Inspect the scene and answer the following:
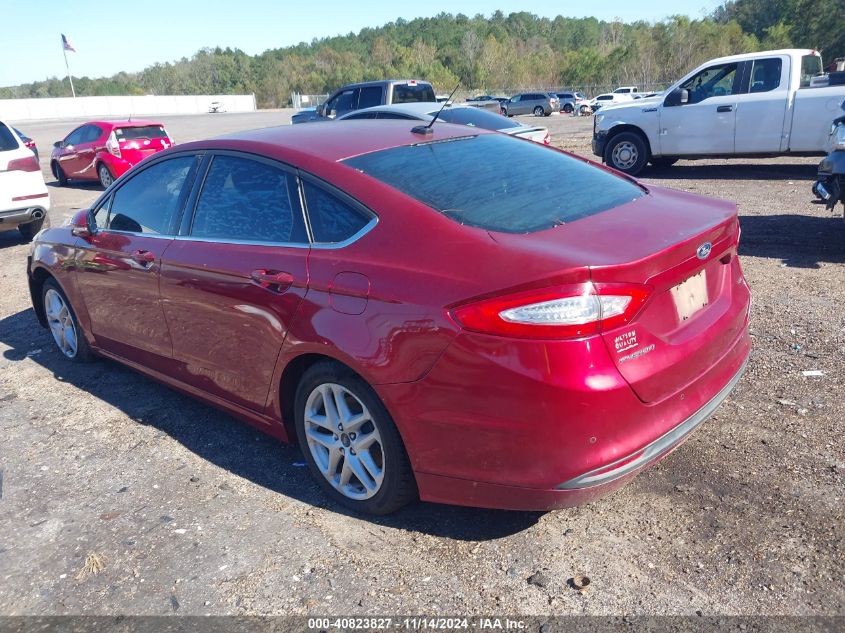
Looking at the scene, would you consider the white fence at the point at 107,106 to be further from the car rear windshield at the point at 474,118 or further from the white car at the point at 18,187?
the car rear windshield at the point at 474,118

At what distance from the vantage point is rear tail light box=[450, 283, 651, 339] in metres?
2.39

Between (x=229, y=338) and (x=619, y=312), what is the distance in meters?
1.96

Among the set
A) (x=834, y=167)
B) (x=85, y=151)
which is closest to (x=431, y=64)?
(x=85, y=151)

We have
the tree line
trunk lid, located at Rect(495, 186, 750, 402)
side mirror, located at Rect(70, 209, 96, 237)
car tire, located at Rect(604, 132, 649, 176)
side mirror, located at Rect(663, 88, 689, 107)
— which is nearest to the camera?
trunk lid, located at Rect(495, 186, 750, 402)

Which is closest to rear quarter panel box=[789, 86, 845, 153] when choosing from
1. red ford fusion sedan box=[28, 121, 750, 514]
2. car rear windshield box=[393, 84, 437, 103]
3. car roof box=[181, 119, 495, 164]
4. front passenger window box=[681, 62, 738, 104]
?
front passenger window box=[681, 62, 738, 104]

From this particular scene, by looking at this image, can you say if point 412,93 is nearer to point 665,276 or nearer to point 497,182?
point 497,182

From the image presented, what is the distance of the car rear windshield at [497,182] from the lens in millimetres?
2904

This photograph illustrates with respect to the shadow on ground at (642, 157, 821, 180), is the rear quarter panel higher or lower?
higher

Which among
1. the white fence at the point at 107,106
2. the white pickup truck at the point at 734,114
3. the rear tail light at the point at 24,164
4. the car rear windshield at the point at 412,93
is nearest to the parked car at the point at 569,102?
the car rear windshield at the point at 412,93

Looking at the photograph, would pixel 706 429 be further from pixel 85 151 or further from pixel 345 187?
pixel 85 151

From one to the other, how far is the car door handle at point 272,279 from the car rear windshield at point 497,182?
59 cm

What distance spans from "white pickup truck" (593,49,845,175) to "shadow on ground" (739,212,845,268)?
3.30 m

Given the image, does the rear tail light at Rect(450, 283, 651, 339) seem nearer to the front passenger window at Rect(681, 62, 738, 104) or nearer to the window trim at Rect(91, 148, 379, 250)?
the window trim at Rect(91, 148, 379, 250)

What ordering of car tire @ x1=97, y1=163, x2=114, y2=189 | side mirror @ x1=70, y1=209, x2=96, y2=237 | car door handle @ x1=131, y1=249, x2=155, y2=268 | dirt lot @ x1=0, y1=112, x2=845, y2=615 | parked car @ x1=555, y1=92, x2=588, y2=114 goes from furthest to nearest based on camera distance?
parked car @ x1=555, y1=92, x2=588, y2=114
car tire @ x1=97, y1=163, x2=114, y2=189
side mirror @ x1=70, y1=209, x2=96, y2=237
car door handle @ x1=131, y1=249, x2=155, y2=268
dirt lot @ x1=0, y1=112, x2=845, y2=615
